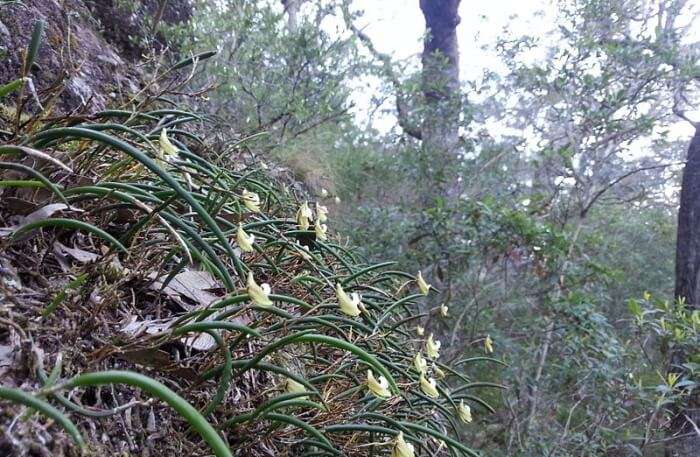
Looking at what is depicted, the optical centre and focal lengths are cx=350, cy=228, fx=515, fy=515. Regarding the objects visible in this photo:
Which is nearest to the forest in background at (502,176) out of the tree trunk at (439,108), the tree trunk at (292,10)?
the tree trunk at (439,108)

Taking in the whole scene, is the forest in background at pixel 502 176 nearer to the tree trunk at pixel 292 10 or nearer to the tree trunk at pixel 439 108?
the tree trunk at pixel 439 108

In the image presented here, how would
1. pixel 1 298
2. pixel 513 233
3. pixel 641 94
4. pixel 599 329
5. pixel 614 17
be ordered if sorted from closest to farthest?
pixel 1 298, pixel 599 329, pixel 513 233, pixel 641 94, pixel 614 17

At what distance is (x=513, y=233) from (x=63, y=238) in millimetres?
2667

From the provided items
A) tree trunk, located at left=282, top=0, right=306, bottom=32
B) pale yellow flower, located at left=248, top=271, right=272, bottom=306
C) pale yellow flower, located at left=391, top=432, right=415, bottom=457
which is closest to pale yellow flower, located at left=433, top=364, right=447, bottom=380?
pale yellow flower, located at left=391, top=432, right=415, bottom=457

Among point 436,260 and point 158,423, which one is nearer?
point 158,423

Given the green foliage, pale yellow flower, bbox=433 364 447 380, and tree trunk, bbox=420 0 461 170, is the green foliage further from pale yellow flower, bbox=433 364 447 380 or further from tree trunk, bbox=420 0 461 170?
tree trunk, bbox=420 0 461 170

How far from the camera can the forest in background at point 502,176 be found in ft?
9.36

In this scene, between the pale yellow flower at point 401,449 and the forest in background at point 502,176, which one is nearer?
the pale yellow flower at point 401,449

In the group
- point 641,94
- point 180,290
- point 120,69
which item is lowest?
point 180,290

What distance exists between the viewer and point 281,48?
313 centimetres

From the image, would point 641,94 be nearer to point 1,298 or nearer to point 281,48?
point 281,48

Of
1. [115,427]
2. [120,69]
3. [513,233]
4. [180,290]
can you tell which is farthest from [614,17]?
[115,427]

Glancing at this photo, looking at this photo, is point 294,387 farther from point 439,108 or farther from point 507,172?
point 507,172

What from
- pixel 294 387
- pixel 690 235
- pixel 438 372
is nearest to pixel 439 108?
pixel 690 235
